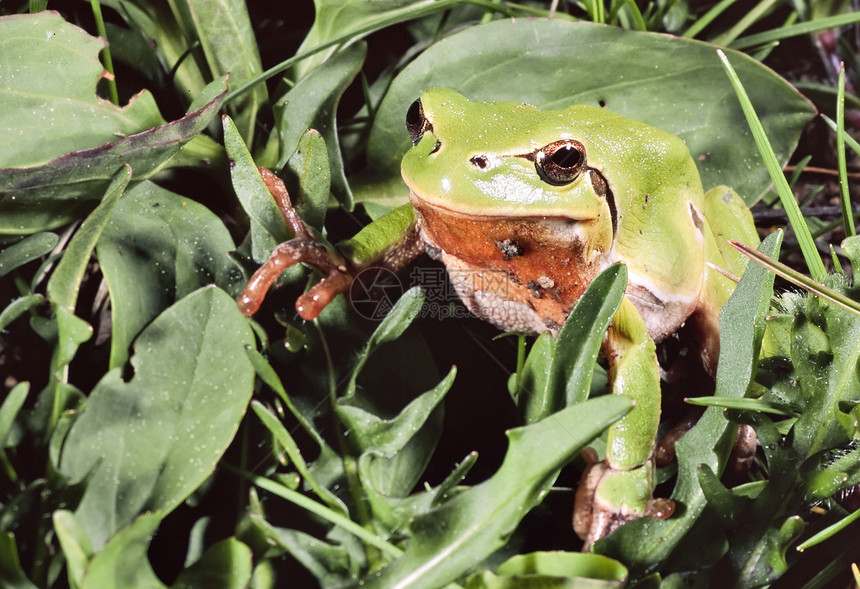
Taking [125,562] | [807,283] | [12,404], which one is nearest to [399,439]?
[125,562]

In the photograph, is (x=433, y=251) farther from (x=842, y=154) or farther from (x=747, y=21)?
(x=747, y=21)

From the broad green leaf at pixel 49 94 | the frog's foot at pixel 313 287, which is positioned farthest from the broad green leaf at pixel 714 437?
the broad green leaf at pixel 49 94

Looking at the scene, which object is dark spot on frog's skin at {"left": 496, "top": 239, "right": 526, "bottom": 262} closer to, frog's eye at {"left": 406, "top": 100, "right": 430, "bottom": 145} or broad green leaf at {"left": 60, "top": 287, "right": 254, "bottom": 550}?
frog's eye at {"left": 406, "top": 100, "right": 430, "bottom": 145}

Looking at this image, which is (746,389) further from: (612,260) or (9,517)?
(9,517)

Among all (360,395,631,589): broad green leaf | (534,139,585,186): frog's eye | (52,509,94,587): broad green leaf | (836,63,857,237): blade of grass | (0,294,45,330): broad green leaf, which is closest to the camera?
(52,509,94,587): broad green leaf

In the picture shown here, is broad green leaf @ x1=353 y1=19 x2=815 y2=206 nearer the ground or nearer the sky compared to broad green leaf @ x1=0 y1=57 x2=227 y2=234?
nearer the ground

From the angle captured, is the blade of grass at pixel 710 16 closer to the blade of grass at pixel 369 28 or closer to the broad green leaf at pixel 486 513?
the blade of grass at pixel 369 28

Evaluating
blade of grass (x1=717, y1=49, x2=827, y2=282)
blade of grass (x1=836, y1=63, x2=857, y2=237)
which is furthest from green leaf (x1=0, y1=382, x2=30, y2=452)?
blade of grass (x1=836, y1=63, x2=857, y2=237)

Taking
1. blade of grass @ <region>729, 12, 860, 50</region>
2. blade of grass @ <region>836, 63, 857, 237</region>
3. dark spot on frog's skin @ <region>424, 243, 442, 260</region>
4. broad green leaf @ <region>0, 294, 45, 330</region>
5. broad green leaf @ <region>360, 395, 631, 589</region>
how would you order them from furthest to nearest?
blade of grass @ <region>729, 12, 860, 50</region> → dark spot on frog's skin @ <region>424, 243, 442, 260</region> → blade of grass @ <region>836, 63, 857, 237</region> → broad green leaf @ <region>0, 294, 45, 330</region> → broad green leaf @ <region>360, 395, 631, 589</region>
